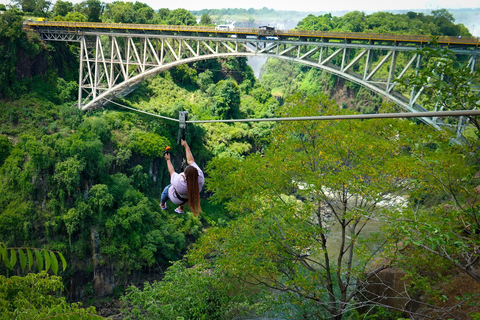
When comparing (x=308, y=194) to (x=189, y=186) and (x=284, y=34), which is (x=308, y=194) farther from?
(x=284, y=34)

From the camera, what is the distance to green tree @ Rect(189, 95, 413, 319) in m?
9.69

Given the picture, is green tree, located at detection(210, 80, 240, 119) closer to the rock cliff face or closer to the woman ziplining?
the rock cliff face

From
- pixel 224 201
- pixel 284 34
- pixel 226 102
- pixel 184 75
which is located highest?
pixel 284 34

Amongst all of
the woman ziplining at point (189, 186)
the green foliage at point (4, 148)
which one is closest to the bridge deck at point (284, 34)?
the green foliage at point (4, 148)

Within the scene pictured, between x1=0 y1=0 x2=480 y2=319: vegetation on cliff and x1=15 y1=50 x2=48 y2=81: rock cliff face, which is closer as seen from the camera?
x1=0 y1=0 x2=480 y2=319: vegetation on cliff

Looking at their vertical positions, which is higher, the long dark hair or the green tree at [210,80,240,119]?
the long dark hair

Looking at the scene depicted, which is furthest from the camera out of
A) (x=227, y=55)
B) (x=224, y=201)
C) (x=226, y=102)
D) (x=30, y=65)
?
(x=226, y=102)

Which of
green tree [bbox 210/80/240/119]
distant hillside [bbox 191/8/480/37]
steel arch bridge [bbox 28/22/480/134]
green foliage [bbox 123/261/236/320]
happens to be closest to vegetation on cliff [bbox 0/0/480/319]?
green foliage [bbox 123/261/236/320]

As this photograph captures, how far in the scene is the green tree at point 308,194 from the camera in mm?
9688

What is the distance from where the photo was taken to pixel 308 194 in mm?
9930

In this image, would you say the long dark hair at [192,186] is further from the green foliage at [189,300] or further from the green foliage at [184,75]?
the green foliage at [184,75]

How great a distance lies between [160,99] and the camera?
3334 centimetres

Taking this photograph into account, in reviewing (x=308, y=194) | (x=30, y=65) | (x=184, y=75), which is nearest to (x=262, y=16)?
(x=184, y=75)

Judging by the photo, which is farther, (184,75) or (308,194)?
(184,75)
